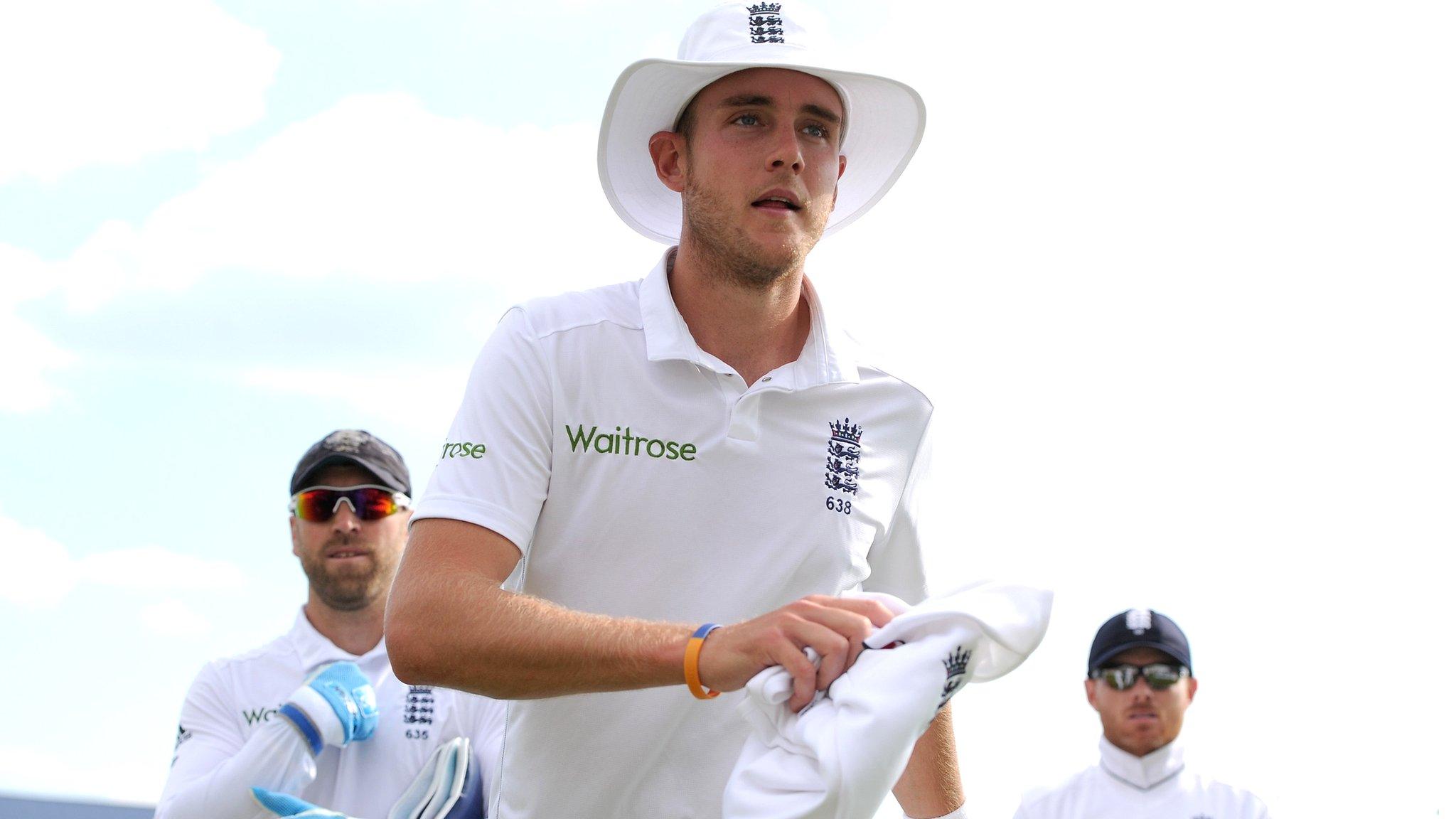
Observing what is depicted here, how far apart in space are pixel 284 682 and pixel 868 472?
3.66m

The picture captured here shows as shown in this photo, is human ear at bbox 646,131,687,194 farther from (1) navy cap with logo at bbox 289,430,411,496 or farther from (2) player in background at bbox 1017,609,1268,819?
(2) player in background at bbox 1017,609,1268,819

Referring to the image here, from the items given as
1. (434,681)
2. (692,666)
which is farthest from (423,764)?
(692,666)

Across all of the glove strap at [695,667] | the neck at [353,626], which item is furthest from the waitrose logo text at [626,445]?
the neck at [353,626]

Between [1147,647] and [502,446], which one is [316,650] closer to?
[502,446]

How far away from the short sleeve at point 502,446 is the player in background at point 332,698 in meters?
2.13

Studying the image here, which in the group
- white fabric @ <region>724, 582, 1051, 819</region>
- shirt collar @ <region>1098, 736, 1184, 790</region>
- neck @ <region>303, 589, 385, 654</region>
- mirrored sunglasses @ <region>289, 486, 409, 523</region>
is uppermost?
mirrored sunglasses @ <region>289, 486, 409, 523</region>

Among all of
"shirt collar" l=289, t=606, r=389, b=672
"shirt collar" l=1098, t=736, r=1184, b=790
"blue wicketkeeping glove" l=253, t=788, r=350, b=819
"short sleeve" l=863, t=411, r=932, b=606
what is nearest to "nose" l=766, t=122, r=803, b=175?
"short sleeve" l=863, t=411, r=932, b=606

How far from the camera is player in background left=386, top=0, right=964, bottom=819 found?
3.00m

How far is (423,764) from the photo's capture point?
546cm

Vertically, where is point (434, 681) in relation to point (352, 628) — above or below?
below

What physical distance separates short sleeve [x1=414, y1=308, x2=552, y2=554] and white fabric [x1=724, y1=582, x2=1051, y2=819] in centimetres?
75

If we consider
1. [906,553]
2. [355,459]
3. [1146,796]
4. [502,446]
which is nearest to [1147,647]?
[1146,796]

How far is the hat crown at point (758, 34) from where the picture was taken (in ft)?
11.0

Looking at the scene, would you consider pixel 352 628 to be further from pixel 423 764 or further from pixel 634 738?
pixel 634 738
